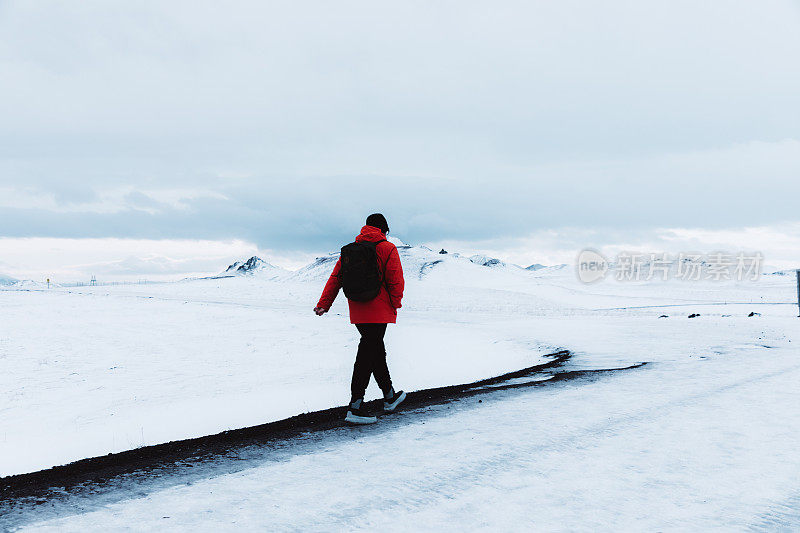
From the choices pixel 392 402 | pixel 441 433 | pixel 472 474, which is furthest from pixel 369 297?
pixel 472 474

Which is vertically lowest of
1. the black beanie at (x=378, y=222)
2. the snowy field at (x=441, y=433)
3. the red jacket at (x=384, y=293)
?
the snowy field at (x=441, y=433)

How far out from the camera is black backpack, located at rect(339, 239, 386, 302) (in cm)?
657

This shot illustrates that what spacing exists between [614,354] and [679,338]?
14.0 ft

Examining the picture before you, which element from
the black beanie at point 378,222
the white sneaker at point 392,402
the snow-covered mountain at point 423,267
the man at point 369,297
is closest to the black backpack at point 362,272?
the man at point 369,297

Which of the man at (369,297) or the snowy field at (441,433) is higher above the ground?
the man at (369,297)

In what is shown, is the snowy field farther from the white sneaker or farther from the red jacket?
the red jacket

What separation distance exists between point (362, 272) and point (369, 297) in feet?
0.88

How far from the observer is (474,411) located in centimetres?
696

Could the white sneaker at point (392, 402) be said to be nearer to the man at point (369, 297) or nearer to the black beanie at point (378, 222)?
the man at point (369, 297)

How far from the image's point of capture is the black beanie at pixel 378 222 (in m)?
6.93

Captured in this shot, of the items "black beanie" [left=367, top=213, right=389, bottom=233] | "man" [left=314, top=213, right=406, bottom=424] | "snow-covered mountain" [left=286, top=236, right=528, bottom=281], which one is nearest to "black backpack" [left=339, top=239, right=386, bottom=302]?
"man" [left=314, top=213, right=406, bottom=424]

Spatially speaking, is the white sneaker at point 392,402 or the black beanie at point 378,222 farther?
the white sneaker at point 392,402

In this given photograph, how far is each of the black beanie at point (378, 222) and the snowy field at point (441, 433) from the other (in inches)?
80.3

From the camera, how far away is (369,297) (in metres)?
6.56
